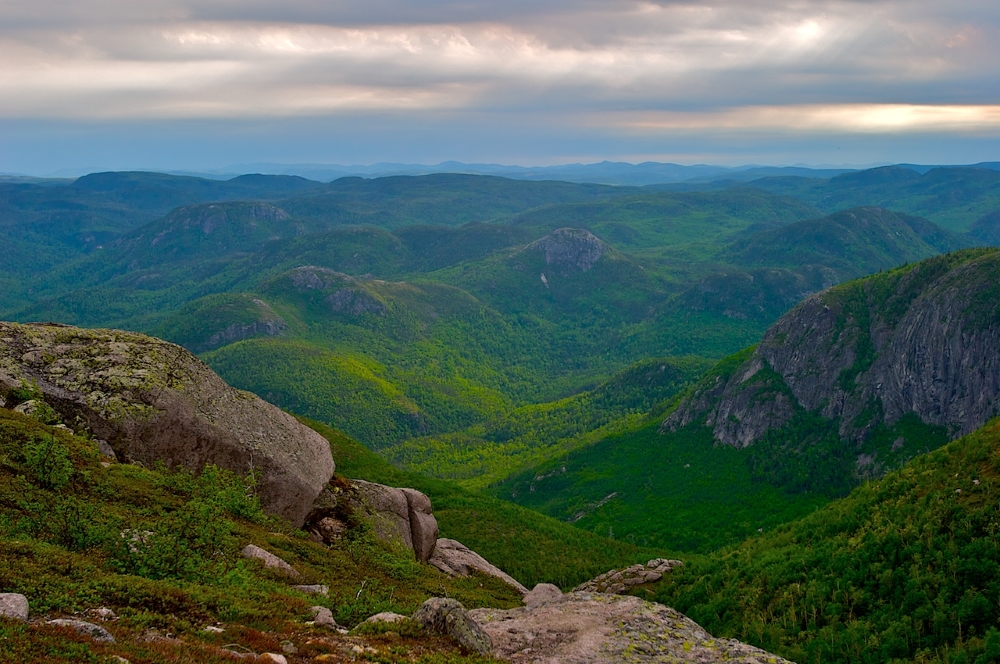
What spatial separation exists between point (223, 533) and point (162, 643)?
45.5ft

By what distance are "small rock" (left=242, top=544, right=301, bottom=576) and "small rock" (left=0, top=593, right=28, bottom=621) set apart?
49.8ft

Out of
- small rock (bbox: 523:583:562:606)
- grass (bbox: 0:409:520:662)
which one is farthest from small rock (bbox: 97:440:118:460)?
small rock (bbox: 523:583:562:606)

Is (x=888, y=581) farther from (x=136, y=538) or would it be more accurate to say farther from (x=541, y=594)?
(x=136, y=538)

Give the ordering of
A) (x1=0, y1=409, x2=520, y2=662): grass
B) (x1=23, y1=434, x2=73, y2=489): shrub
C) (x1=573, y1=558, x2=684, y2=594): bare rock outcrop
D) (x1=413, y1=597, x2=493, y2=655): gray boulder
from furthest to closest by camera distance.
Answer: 1. (x1=573, y1=558, x2=684, y2=594): bare rock outcrop
2. (x1=23, y1=434, x2=73, y2=489): shrub
3. (x1=413, y1=597, x2=493, y2=655): gray boulder
4. (x1=0, y1=409, x2=520, y2=662): grass

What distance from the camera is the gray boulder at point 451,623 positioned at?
30.1 meters

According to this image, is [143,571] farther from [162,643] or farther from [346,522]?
[346,522]

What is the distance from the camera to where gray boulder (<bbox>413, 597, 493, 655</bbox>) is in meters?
30.1

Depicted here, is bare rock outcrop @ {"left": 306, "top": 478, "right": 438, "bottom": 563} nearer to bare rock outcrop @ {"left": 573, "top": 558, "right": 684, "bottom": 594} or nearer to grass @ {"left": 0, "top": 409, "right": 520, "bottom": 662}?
grass @ {"left": 0, "top": 409, "right": 520, "bottom": 662}

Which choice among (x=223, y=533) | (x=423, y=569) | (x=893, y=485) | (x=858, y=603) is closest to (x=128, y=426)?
(x=223, y=533)

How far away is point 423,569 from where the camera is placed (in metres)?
52.7

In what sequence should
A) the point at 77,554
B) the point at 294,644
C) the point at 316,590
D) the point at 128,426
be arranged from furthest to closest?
the point at 128,426 < the point at 316,590 < the point at 77,554 < the point at 294,644

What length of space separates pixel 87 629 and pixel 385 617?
44.0ft

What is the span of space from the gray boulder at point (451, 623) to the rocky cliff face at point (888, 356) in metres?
157

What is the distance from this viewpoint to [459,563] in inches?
2562
